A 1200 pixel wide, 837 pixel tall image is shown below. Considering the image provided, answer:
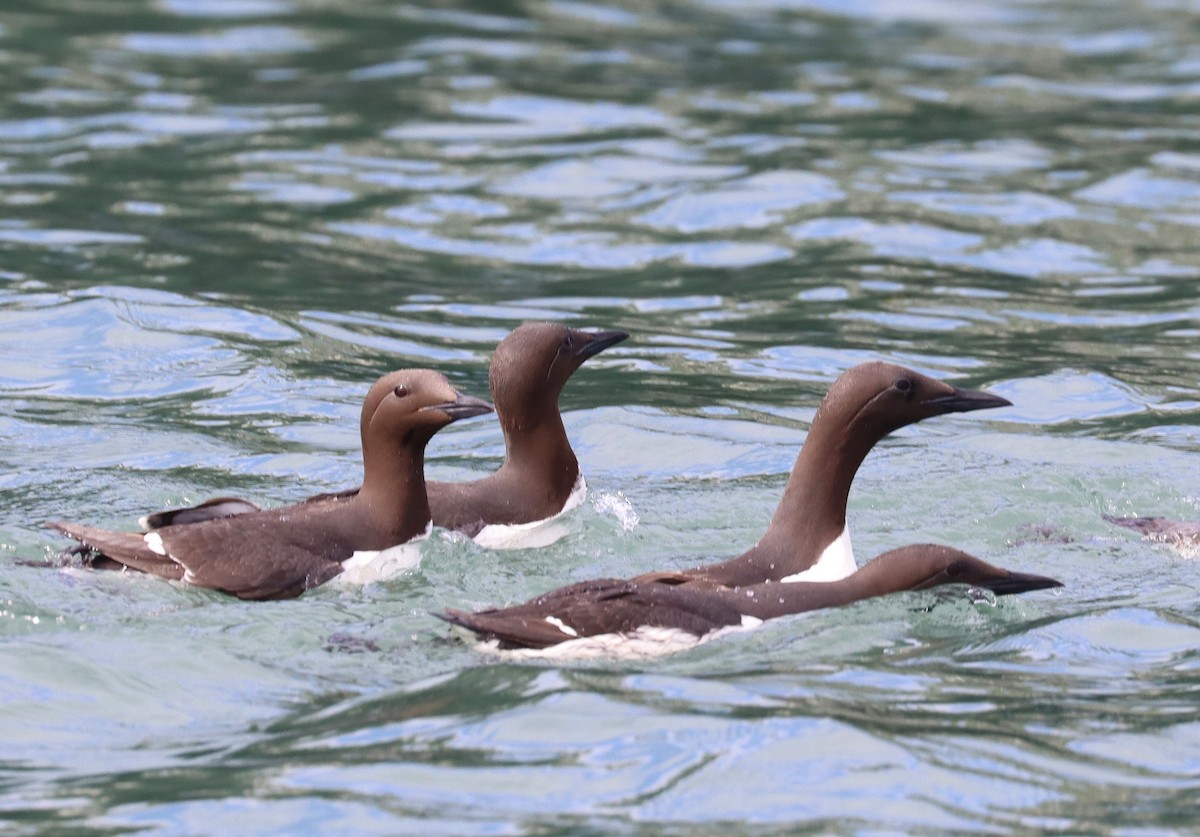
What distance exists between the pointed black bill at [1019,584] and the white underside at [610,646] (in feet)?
4.46

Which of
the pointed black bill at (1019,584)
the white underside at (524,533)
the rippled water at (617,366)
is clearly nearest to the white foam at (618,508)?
the rippled water at (617,366)

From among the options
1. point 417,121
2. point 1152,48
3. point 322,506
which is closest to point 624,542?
point 322,506

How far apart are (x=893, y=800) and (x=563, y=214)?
38.9ft

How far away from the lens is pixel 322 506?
9320mm

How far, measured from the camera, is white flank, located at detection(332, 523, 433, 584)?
8977 mm

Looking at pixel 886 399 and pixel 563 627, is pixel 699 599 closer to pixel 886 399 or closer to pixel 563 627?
pixel 563 627

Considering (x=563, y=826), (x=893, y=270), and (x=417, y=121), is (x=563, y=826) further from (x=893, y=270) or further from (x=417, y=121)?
(x=417, y=121)

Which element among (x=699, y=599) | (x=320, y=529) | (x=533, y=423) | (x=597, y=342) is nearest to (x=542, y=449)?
(x=533, y=423)

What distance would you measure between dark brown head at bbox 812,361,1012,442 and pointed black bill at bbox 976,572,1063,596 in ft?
2.81

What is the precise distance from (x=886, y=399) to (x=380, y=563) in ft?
7.63

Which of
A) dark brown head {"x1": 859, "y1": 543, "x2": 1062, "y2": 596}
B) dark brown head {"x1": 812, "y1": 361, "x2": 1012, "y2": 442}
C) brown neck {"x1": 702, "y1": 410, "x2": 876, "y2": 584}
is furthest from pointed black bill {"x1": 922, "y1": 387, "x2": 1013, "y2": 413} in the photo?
dark brown head {"x1": 859, "y1": 543, "x2": 1062, "y2": 596}

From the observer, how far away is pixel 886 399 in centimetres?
886

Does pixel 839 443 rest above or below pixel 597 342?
below

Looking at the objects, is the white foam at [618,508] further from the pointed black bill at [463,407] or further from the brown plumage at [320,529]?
the pointed black bill at [463,407]
